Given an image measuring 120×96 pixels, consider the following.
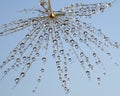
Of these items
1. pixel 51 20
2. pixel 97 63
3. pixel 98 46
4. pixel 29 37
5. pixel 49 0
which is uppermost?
pixel 49 0

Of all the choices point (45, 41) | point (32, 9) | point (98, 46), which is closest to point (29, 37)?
point (45, 41)

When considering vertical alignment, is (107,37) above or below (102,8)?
below

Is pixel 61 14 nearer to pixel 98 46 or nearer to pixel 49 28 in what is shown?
pixel 49 28

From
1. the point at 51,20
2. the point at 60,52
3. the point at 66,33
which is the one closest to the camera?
the point at 51,20

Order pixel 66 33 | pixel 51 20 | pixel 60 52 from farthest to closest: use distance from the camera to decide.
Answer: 1. pixel 60 52
2. pixel 66 33
3. pixel 51 20

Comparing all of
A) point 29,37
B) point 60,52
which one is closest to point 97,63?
point 60,52

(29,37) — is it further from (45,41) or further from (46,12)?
(46,12)

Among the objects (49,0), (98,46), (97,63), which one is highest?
(49,0)

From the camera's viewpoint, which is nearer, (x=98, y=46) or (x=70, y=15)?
(x=70, y=15)

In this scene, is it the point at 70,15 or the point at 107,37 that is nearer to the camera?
the point at 70,15
